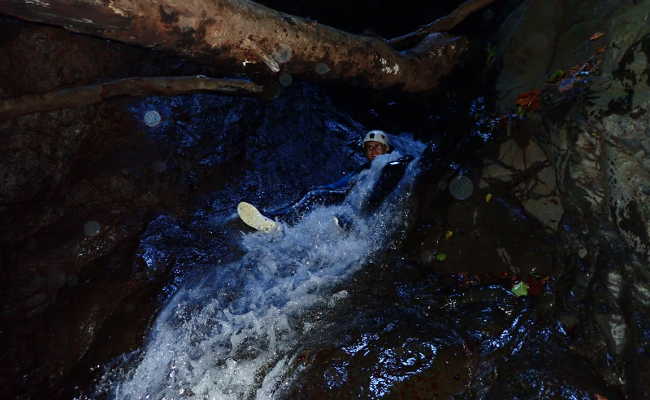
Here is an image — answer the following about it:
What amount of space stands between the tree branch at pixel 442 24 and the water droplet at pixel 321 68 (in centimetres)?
168

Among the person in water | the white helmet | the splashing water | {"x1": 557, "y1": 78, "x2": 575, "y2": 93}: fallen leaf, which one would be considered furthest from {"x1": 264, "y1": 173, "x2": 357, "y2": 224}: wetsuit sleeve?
{"x1": 557, "y1": 78, "x2": 575, "y2": 93}: fallen leaf

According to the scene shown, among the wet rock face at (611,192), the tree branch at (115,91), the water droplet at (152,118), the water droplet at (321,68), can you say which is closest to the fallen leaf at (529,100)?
the wet rock face at (611,192)

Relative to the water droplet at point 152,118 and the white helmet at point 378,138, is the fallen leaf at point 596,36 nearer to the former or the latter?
the white helmet at point 378,138

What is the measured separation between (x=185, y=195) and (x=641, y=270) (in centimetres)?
483

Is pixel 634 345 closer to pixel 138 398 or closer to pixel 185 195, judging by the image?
pixel 138 398

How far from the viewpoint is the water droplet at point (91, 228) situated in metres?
4.00

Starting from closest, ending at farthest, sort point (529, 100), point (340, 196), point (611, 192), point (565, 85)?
point (611, 192), point (565, 85), point (529, 100), point (340, 196)

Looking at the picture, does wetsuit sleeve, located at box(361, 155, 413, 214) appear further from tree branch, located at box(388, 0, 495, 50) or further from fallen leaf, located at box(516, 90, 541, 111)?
tree branch, located at box(388, 0, 495, 50)

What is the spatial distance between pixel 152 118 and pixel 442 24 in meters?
4.53

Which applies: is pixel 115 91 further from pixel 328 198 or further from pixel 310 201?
pixel 328 198

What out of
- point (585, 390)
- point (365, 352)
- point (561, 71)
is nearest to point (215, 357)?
point (365, 352)

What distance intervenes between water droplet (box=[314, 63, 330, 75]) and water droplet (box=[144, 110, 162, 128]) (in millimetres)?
2419

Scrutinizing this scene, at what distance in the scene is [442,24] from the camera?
5.46m

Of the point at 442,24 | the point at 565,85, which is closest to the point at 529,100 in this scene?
the point at 565,85
